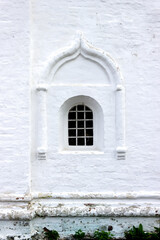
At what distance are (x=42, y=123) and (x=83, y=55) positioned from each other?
66.4 inches

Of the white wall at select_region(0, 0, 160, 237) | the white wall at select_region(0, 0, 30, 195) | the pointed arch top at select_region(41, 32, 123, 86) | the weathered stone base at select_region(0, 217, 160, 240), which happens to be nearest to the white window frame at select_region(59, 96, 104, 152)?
the white wall at select_region(0, 0, 160, 237)

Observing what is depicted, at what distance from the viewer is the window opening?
175 inches

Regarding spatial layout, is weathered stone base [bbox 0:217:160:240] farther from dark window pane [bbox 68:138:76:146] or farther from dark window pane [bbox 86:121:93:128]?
dark window pane [bbox 86:121:93:128]

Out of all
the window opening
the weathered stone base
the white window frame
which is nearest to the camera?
the weathered stone base

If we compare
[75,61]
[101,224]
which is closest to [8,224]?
[101,224]

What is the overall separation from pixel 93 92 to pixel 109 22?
1540 mm

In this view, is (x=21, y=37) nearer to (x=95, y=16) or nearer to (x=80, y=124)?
(x=95, y=16)

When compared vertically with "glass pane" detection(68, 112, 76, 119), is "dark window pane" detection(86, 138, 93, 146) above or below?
below

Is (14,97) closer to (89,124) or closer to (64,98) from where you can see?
(64,98)

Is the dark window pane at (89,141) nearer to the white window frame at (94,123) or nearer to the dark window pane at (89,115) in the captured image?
the white window frame at (94,123)

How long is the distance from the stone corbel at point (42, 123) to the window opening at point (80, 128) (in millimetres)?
604

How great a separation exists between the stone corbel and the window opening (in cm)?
60

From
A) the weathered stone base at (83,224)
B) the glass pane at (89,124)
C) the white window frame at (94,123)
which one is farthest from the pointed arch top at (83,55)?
the weathered stone base at (83,224)

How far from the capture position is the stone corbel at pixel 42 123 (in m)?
4.07
